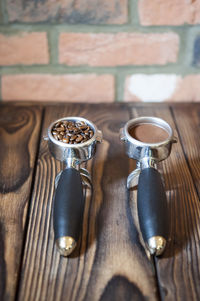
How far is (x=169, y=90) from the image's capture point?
96cm

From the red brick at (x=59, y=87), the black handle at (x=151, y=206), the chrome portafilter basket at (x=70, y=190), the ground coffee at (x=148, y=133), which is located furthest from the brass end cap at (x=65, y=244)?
the red brick at (x=59, y=87)

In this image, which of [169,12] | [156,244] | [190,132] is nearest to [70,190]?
[156,244]

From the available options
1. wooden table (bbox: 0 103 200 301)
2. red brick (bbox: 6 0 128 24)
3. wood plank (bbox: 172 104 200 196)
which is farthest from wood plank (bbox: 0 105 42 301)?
wood plank (bbox: 172 104 200 196)

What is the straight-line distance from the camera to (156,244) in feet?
1.78

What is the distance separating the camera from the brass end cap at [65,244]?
0.54 meters

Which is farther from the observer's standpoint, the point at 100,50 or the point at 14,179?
the point at 100,50

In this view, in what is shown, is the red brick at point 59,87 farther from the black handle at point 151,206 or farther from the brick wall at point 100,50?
the black handle at point 151,206

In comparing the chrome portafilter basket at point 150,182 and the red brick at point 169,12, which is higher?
the red brick at point 169,12

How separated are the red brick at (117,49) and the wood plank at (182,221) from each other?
0.52 ft

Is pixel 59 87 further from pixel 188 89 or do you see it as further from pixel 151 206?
pixel 151 206

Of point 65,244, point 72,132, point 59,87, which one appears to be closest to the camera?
point 65,244

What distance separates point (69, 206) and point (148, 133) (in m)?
0.20

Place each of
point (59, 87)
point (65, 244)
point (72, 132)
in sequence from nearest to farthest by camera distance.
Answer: point (65, 244) < point (72, 132) < point (59, 87)

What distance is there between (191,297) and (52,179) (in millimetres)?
329
